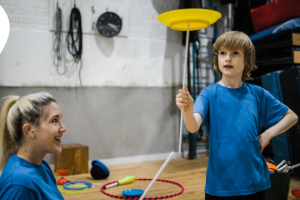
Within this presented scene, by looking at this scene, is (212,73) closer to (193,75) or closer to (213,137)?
(193,75)

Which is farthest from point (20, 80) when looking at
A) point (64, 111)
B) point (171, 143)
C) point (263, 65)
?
point (263, 65)

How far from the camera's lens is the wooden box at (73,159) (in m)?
3.61

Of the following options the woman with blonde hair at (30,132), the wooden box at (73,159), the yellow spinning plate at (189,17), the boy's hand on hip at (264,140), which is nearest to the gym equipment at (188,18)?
the yellow spinning plate at (189,17)

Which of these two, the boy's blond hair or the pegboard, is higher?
the pegboard

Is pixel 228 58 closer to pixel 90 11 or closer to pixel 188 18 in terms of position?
pixel 188 18

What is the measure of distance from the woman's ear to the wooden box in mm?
2493

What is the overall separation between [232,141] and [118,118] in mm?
2992

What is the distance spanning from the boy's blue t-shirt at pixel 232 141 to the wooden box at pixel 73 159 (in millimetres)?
2501

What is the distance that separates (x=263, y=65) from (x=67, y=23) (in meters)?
2.81

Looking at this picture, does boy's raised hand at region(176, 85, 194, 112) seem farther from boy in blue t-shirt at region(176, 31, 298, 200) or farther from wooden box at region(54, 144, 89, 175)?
wooden box at region(54, 144, 89, 175)

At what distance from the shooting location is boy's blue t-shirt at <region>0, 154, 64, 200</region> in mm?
987

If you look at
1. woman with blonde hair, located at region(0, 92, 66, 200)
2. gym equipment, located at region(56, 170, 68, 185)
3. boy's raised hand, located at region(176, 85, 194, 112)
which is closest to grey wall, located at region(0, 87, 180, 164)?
gym equipment, located at region(56, 170, 68, 185)

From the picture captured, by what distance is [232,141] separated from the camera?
57.7 inches

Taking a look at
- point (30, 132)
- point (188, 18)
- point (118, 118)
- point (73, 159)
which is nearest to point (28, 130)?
point (30, 132)
